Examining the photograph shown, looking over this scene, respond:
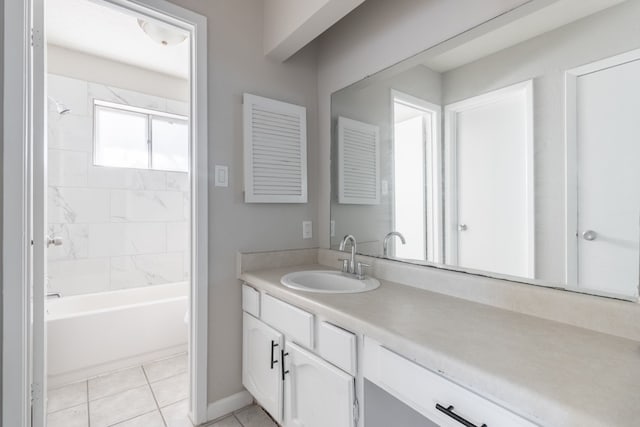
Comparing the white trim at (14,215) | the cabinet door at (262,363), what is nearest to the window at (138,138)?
the white trim at (14,215)

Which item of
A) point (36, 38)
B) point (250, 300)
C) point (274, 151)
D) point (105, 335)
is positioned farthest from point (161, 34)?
point (105, 335)

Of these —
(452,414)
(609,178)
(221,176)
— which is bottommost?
(452,414)

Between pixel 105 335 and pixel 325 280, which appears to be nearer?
pixel 325 280

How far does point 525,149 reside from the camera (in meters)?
1.11

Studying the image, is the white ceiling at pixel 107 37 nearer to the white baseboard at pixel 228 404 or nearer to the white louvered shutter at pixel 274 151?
the white louvered shutter at pixel 274 151

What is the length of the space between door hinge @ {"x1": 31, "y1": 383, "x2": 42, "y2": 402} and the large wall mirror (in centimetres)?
166

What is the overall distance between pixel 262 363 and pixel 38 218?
1.21 meters

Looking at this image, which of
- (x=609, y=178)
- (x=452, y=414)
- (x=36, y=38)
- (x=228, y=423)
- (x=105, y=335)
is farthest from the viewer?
(x=105, y=335)

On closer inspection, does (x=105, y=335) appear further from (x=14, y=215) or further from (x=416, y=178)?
(x=416, y=178)

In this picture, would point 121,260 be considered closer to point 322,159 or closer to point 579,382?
point 322,159

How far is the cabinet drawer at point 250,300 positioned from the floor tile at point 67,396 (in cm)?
119

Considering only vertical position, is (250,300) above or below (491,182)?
below

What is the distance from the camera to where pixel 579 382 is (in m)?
0.62

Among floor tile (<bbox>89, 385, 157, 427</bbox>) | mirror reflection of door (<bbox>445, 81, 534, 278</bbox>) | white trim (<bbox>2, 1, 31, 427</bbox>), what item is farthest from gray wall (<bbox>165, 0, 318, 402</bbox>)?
mirror reflection of door (<bbox>445, 81, 534, 278</bbox>)
